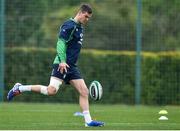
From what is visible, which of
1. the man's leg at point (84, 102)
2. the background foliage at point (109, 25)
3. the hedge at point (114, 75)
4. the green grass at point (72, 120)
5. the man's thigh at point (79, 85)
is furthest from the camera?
the background foliage at point (109, 25)

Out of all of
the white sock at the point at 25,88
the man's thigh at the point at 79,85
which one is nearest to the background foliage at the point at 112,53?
the white sock at the point at 25,88

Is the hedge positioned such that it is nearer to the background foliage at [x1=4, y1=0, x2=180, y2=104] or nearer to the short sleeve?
the background foliage at [x1=4, y1=0, x2=180, y2=104]

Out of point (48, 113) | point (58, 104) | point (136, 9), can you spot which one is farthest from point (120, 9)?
point (48, 113)

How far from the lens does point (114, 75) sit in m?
21.5

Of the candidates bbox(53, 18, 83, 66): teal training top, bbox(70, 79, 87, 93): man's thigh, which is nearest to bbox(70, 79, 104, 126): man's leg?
bbox(70, 79, 87, 93): man's thigh

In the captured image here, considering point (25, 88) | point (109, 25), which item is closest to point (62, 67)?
point (25, 88)

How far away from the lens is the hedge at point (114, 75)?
21.3 m

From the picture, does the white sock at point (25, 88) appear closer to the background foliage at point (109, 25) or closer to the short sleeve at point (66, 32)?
the short sleeve at point (66, 32)

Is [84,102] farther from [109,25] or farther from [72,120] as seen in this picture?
[109,25]

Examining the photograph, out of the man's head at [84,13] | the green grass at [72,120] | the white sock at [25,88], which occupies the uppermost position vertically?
the man's head at [84,13]

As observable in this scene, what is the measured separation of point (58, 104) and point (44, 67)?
1.20 m

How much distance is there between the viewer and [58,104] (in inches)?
827

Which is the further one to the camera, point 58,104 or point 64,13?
point 64,13

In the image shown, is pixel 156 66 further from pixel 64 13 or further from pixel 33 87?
pixel 33 87
